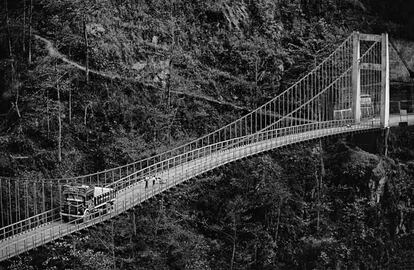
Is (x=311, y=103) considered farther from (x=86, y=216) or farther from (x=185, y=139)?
(x=86, y=216)

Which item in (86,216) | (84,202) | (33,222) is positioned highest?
(84,202)

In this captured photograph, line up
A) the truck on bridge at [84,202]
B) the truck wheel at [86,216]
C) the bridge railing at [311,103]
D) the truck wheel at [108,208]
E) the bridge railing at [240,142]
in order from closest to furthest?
the truck wheel at [86,216] → the truck on bridge at [84,202] → the truck wheel at [108,208] → the bridge railing at [240,142] → the bridge railing at [311,103]

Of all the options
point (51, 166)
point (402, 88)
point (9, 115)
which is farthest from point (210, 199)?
point (402, 88)

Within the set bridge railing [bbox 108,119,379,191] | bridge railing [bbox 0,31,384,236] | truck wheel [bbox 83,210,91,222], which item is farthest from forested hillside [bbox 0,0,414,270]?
truck wheel [bbox 83,210,91,222]

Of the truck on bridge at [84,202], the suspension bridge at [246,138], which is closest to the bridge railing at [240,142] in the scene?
the suspension bridge at [246,138]

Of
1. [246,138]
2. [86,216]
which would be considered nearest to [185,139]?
[246,138]

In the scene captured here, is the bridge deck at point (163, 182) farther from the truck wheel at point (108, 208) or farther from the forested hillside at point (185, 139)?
the forested hillside at point (185, 139)
